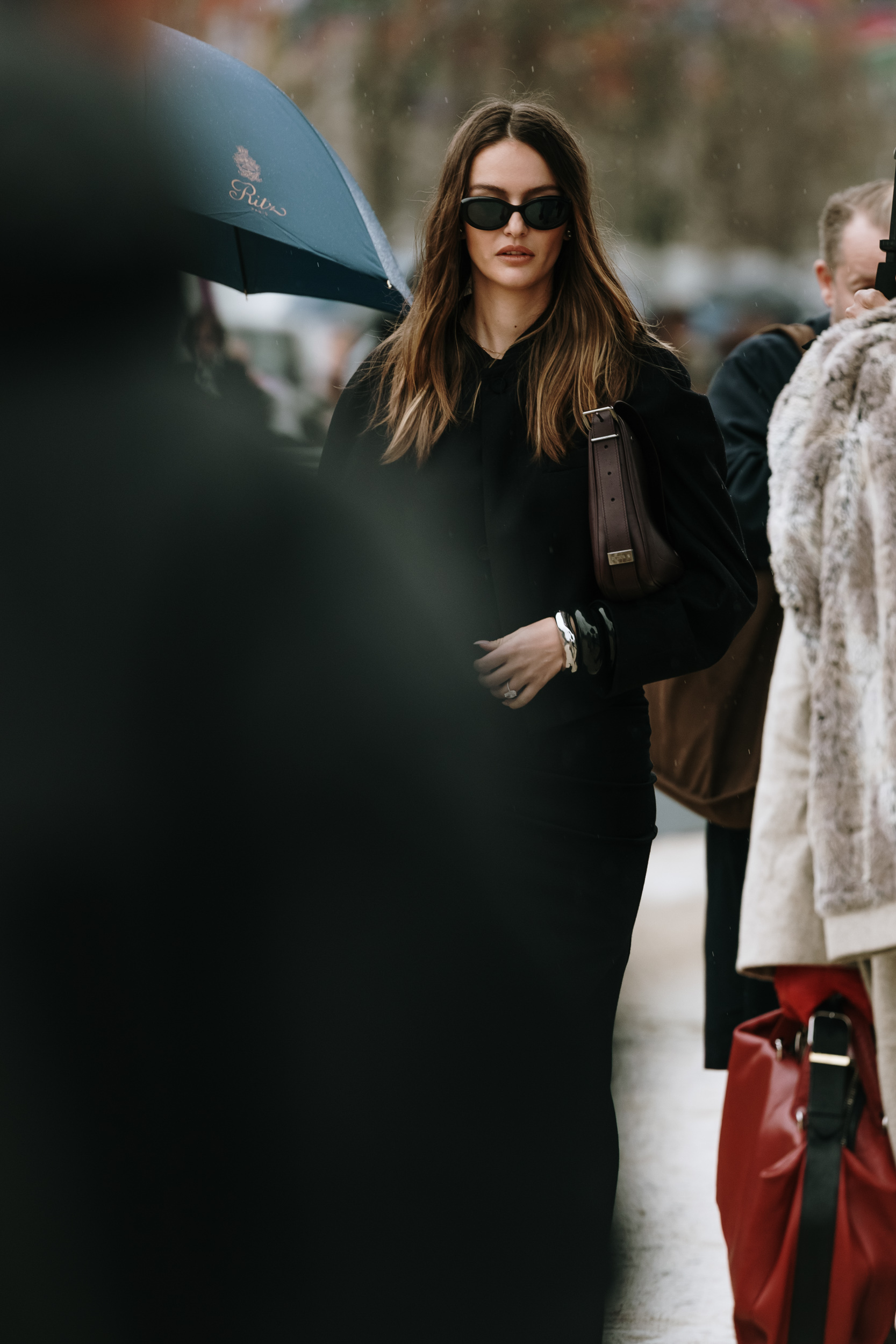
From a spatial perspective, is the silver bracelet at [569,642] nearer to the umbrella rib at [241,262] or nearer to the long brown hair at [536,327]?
the long brown hair at [536,327]

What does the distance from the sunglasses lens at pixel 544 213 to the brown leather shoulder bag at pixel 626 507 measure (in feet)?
0.95

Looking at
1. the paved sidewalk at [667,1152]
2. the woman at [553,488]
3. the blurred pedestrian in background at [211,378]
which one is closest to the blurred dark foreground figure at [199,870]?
the blurred pedestrian in background at [211,378]

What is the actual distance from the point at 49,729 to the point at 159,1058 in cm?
15

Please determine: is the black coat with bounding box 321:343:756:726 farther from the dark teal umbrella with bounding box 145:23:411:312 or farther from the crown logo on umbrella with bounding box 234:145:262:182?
the crown logo on umbrella with bounding box 234:145:262:182

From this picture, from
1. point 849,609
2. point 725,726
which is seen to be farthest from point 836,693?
point 725,726

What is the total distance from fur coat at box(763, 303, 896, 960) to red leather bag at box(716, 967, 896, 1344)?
197mm

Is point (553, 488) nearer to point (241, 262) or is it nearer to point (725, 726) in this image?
point (725, 726)

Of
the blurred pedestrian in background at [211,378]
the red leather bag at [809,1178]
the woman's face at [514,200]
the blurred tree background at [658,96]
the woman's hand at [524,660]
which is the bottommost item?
the red leather bag at [809,1178]

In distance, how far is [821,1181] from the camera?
A: 6.38 feet

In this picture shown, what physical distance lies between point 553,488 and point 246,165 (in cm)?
87

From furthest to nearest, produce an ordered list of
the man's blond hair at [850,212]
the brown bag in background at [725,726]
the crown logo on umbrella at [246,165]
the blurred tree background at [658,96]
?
1. the blurred tree background at [658,96]
2. the brown bag in background at [725,726]
3. the man's blond hair at [850,212]
4. the crown logo on umbrella at [246,165]

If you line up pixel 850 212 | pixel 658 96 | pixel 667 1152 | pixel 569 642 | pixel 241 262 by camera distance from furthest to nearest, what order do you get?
pixel 658 96
pixel 667 1152
pixel 241 262
pixel 850 212
pixel 569 642

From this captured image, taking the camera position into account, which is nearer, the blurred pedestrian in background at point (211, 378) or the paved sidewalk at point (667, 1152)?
the blurred pedestrian in background at point (211, 378)

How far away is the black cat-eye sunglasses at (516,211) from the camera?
2127 millimetres
